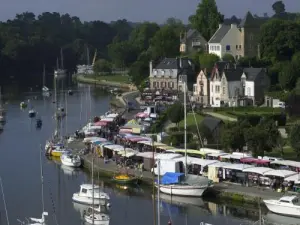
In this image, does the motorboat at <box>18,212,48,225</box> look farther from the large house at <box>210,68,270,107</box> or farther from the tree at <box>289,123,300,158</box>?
the large house at <box>210,68,270,107</box>

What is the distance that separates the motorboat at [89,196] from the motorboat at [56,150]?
8031 millimetres

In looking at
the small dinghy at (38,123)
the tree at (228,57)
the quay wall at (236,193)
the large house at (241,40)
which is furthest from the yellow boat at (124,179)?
the large house at (241,40)

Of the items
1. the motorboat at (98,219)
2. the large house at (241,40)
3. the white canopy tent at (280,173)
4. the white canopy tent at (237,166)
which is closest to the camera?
the motorboat at (98,219)

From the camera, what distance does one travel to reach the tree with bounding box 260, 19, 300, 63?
5316cm

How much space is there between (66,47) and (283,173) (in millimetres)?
78945

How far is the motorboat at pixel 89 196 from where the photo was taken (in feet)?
88.3

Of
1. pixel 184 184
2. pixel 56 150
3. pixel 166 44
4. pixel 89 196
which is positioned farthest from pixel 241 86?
pixel 89 196

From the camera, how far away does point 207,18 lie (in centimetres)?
7112

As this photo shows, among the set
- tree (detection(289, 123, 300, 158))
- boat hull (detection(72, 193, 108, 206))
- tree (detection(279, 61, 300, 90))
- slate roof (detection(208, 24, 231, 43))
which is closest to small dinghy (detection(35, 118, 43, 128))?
tree (detection(279, 61, 300, 90))

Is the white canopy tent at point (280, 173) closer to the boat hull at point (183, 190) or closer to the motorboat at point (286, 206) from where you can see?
the motorboat at point (286, 206)

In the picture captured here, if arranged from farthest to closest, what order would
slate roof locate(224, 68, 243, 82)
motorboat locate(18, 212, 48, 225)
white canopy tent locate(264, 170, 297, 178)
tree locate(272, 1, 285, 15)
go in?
1. tree locate(272, 1, 285, 15)
2. slate roof locate(224, 68, 243, 82)
3. white canopy tent locate(264, 170, 297, 178)
4. motorboat locate(18, 212, 48, 225)

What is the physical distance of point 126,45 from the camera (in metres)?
81.2

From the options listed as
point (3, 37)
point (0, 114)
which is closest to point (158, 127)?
point (0, 114)

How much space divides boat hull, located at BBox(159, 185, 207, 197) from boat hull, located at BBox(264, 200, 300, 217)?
3.37 meters
